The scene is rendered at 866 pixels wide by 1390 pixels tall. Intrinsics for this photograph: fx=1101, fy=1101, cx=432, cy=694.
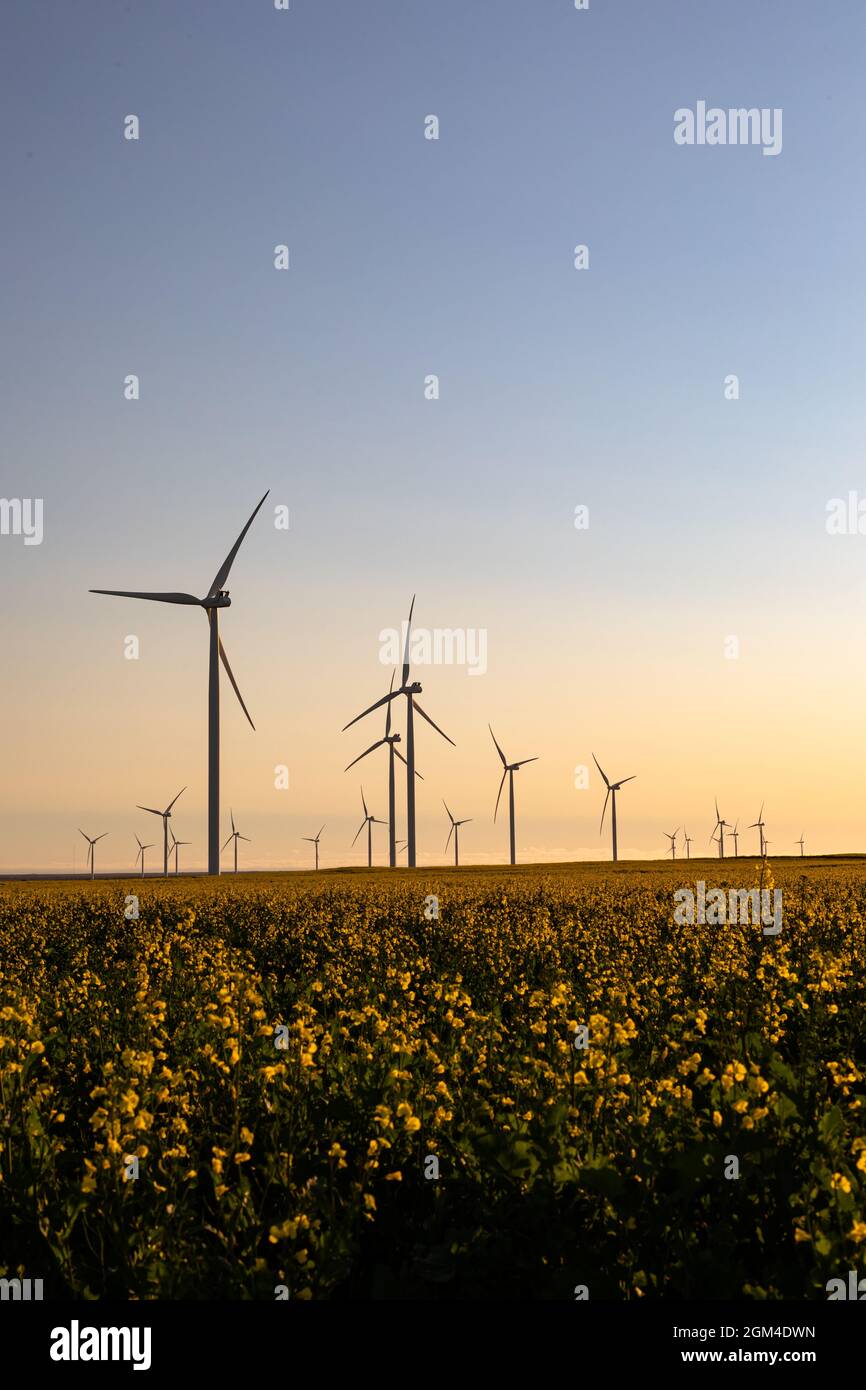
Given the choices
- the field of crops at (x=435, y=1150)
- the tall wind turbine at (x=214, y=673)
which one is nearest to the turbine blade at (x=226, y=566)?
the tall wind turbine at (x=214, y=673)

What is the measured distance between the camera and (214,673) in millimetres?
51406

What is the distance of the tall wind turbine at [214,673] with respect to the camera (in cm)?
5147

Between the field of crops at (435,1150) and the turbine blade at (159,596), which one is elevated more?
the turbine blade at (159,596)

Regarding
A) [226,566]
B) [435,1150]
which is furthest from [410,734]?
[435,1150]

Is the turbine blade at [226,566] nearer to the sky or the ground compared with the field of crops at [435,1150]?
nearer to the sky

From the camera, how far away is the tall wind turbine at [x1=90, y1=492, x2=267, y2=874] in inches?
2026

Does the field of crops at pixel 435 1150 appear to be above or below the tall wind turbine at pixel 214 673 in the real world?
below

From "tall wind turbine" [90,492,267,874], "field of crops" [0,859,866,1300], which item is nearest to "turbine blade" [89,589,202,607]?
"tall wind turbine" [90,492,267,874]

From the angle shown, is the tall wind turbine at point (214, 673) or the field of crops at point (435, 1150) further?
the tall wind turbine at point (214, 673)

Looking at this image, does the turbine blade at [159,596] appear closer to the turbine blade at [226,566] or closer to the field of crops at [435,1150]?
the turbine blade at [226,566]

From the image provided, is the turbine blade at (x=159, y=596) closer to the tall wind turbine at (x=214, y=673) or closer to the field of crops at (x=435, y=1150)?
the tall wind turbine at (x=214, y=673)

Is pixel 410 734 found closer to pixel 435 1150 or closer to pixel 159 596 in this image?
pixel 159 596

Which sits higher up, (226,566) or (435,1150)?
(226,566)
